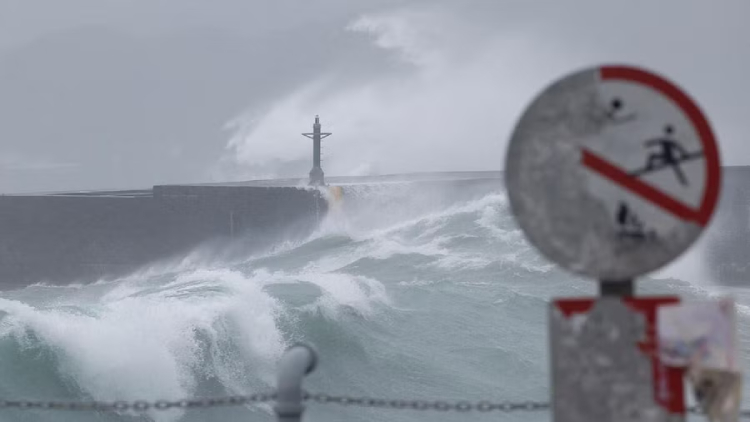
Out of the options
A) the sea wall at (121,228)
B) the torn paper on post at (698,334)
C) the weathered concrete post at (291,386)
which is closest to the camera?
the torn paper on post at (698,334)

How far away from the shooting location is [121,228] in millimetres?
34781

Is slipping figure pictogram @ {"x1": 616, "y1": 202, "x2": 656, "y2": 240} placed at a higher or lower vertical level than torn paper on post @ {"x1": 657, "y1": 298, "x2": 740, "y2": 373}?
higher

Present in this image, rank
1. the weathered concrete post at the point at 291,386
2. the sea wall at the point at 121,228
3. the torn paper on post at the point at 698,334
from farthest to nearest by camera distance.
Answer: the sea wall at the point at 121,228, the weathered concrete post at the point at 291,386, the torn paper on post at the point at 698,334

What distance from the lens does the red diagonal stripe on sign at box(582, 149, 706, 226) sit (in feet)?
7.04

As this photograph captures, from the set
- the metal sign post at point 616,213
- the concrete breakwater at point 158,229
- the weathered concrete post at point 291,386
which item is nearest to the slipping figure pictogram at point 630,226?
the metal sign post at point 616,213

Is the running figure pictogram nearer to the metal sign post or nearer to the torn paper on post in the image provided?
the metal sign post

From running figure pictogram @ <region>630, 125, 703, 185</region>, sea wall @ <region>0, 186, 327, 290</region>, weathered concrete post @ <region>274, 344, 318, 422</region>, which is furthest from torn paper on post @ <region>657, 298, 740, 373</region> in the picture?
sea wall @ <region>0, 186, 327, 290</region>

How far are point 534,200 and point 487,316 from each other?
17023 mm

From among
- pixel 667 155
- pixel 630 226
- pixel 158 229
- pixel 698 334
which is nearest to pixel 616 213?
pixel 630 226

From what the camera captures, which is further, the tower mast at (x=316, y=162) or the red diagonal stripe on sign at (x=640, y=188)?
the tower mast at (x=316, y=162)

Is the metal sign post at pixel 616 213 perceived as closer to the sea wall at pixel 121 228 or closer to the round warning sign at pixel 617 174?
the round warning sign at pixel 617 174

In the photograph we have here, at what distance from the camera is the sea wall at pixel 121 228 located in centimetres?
3412

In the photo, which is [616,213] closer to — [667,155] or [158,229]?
[667,155]

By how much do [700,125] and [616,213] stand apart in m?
0.24
